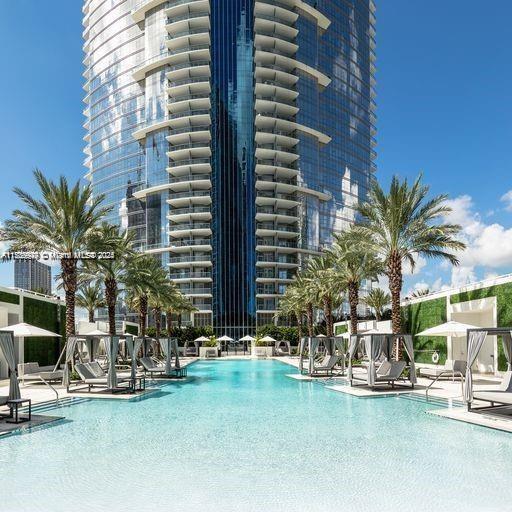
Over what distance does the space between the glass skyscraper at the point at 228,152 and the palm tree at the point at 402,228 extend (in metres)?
49.2

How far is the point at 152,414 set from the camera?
581 inches

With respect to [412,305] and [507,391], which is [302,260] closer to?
[412,305]

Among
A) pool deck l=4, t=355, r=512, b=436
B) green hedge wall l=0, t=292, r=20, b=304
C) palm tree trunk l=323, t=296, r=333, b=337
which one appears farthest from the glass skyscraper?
pool deck l=4, t=355, r=512, b=436

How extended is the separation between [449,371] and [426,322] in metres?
11.3

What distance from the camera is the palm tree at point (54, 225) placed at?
23.5 metres

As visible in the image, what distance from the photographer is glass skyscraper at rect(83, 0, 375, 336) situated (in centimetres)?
7450

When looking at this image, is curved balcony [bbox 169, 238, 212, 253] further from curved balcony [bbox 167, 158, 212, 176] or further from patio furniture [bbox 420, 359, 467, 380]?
patio furniture [bbox 420, 359, 467, 380]

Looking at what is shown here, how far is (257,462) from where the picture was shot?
9039mm

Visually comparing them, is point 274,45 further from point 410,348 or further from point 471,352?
point 471,352

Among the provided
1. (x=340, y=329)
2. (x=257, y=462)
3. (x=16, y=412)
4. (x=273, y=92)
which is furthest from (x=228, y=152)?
(x=257, y=462)

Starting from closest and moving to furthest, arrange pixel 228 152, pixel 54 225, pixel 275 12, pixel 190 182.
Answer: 1. pixel 54 225
2. pixel 190 182
3. pixel 228 152
4. pixel 275 12

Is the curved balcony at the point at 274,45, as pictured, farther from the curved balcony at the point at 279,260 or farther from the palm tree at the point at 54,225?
the palm tree at the point at 54,225

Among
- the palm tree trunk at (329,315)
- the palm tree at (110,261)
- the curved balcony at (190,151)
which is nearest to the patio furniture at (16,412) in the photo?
the palm tree at (110,261)

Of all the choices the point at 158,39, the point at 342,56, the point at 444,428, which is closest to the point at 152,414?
the point at 444,428
